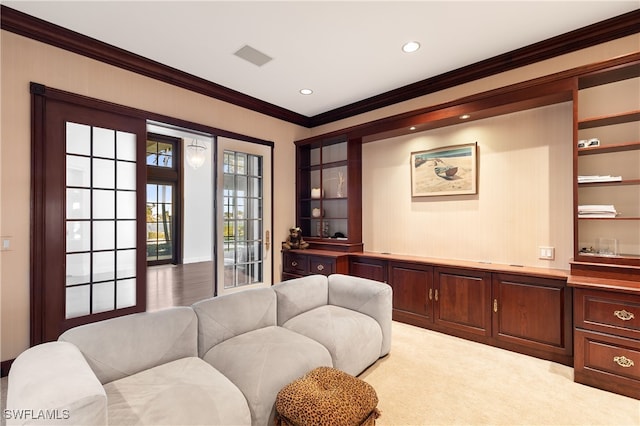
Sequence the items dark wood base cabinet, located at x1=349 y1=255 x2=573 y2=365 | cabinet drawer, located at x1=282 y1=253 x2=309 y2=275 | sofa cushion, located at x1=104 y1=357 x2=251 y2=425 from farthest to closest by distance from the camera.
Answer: cabinet drawer, located at x1=282 y1=253 x2=309 y2=275 < dark wood base cabinet, located at x1=349 y1=255 x2=573 y2=365 < sofa cushion, located at x1=104 y1=357 x2=251 y2=425

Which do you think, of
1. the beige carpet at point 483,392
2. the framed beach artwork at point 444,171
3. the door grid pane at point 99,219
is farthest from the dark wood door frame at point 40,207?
the framed beach artwork at point 444,171

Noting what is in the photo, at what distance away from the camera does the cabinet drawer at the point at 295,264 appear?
439cm

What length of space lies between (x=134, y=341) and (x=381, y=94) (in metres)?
3.79

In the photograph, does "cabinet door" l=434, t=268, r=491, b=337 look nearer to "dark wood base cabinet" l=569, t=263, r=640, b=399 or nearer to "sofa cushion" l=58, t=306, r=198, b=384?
"dark wood base cabinet" l=569, t=263, r=640, b=399

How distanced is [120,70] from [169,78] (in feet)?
1.57

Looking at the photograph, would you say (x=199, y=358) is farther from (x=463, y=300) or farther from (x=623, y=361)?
(x=623, y=361)

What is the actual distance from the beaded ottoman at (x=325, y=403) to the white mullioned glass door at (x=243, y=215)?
8.58 ft

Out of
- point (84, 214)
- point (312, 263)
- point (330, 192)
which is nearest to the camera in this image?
point (84, 214)

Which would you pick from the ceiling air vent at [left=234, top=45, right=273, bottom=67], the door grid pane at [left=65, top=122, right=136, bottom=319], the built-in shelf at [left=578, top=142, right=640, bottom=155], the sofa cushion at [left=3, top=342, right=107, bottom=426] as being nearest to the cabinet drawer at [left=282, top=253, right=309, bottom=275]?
the door grid pane at [left=65, top=122, right=136, bottom=319]

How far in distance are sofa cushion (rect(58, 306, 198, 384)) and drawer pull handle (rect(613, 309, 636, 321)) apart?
3.04 meters

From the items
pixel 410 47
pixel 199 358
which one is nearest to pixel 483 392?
pixel 199 358

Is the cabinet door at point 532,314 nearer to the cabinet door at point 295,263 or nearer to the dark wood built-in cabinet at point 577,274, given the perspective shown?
the dark wood built-in cabinet at point 577,274

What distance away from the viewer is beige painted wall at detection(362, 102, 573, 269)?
2.92m

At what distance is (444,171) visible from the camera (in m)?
3.66
